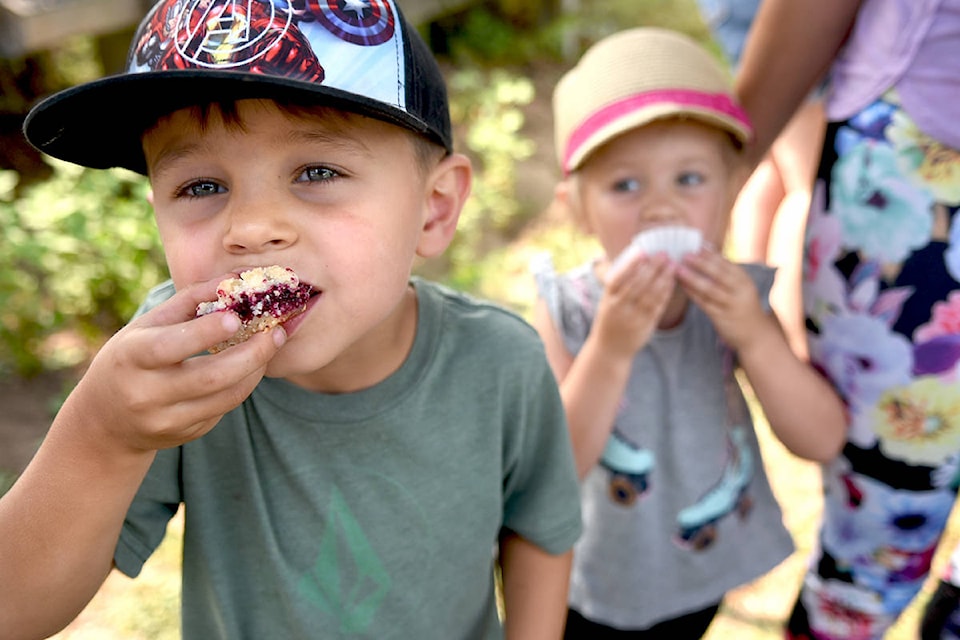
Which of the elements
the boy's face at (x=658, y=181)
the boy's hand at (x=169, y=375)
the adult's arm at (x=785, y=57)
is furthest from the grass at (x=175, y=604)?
the boy's hand at (x=169, y=375)

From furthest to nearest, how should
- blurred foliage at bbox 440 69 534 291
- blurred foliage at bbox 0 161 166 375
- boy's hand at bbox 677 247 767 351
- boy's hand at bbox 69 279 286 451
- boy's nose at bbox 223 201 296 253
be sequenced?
1. blurred foliage at bbox 440 69 534 291
2. blurred foliage at bbox 0 161 166 375
3. boy's hand at bbox 677 247 767 351
4. boy's nose at bbox 223 201 296 253
5. boy's hand at bbox 69 279 286 451

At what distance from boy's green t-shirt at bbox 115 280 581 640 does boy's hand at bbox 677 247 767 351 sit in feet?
1.63

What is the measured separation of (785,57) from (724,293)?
25.4 inches

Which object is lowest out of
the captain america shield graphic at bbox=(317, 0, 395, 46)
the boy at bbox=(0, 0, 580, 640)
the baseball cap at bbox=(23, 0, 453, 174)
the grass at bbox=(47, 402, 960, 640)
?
the grass at bbox=(47, 402, 960, 640)

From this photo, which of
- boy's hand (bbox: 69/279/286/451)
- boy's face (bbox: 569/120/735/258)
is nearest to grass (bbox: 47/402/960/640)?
boy's face (bbox: 569/120/735/258)

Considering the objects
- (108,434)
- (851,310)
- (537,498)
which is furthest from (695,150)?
(108,434)

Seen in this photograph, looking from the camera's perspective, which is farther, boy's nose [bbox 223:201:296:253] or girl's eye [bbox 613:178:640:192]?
girl's eye [bbox 613:178:640:192]

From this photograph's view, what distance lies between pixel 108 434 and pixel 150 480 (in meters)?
0.28

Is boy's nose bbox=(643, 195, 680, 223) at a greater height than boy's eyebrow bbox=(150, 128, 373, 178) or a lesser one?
lesser

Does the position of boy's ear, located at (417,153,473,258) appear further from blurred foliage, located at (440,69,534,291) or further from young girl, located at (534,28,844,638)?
blurred foliage, located at (440,69,534,291)

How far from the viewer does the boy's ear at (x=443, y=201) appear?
4.82 ft

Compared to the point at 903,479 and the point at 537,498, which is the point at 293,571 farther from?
the point at 903,479

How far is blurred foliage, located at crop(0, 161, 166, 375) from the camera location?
337 cm

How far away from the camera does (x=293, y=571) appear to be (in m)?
1.42
